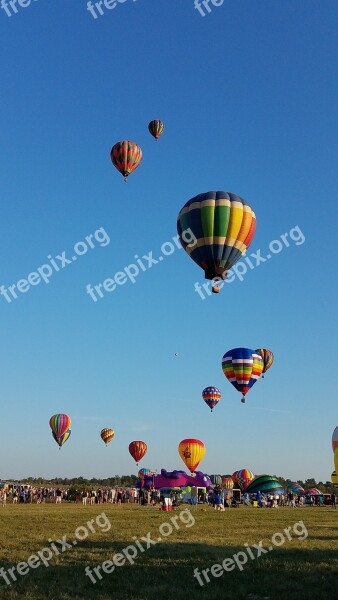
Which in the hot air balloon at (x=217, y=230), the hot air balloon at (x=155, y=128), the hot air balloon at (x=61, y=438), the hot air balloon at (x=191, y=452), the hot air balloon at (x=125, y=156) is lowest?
the hot air balloon at (x=191, y=452)

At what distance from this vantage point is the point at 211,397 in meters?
61.9

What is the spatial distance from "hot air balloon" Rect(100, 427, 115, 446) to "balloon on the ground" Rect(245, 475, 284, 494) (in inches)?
909

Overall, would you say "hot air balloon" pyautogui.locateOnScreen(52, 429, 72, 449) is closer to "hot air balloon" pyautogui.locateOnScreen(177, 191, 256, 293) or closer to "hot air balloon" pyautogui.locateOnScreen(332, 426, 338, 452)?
"hot air balloon" pyautogui.locateOnScreen(332, 426, 338, 452)

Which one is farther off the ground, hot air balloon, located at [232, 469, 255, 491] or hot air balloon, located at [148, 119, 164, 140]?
hot air balloon, located at [148, 119, 164, 140]

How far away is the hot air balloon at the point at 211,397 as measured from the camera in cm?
6166

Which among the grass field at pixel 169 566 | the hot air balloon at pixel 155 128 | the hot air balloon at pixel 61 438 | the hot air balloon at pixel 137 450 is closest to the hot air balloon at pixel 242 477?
the hot air balloon at pixel 137 450


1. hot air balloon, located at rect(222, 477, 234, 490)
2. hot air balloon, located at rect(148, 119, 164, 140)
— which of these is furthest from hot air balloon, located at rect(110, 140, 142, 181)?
hot air balloon, located at rect(222, 477, 234, 490)

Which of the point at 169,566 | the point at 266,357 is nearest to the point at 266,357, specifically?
the point at 266,357

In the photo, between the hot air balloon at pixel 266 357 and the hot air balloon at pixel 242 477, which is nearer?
the hot air balloon at pixel 266 357

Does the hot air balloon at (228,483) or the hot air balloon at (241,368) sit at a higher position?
the hot air balloon at (241,368)

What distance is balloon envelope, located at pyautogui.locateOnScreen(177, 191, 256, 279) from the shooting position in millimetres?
28562

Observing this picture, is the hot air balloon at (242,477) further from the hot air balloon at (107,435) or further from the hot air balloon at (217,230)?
the hot air balloon at (217,230)

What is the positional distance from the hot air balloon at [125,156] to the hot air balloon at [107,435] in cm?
4315

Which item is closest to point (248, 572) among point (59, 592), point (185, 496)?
point (59, 592)
